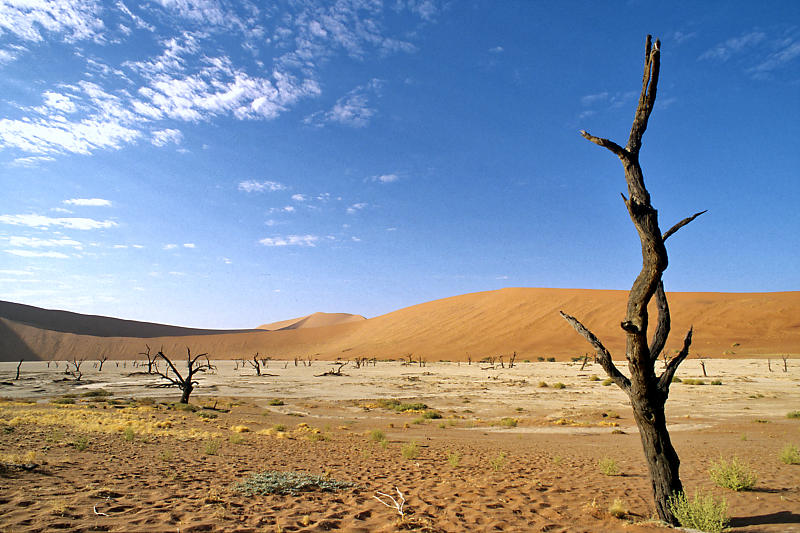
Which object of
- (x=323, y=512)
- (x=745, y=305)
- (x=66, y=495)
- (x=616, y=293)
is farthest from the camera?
(x=616, y=293)

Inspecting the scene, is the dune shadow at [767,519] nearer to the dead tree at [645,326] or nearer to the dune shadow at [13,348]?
the dead tree at [645,326]

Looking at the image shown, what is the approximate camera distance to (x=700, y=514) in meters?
4.93

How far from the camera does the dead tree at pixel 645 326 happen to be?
16.1 ft

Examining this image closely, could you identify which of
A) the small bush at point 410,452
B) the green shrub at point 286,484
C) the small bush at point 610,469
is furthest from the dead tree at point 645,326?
the small bush at point 410,452

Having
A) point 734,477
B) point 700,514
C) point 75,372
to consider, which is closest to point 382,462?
point 700,514

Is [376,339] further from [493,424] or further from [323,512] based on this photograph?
[323,512]

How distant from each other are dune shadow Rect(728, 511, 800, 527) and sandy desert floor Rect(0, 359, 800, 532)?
24 mm

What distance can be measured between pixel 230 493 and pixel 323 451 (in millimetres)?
4201

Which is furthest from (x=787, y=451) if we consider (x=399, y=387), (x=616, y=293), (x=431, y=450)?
(x=616, y=293)

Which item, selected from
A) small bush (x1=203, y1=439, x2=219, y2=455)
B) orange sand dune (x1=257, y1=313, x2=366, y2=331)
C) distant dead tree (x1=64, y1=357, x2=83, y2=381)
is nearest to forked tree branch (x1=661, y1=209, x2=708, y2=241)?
small bush (x1=203, y1=439, x2=219, y2=455)

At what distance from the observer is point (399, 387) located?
1156 inches

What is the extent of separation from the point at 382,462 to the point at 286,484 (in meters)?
2.77

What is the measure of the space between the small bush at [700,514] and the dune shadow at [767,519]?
1.44ft

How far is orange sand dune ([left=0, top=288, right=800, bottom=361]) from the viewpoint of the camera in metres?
49.9
